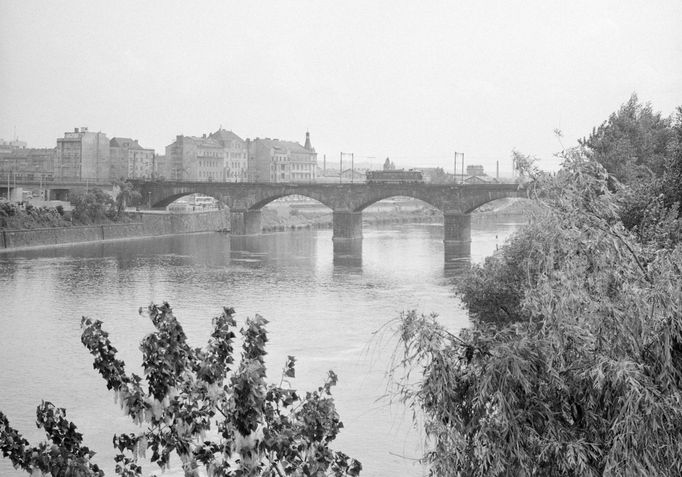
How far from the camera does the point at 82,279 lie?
151 feet

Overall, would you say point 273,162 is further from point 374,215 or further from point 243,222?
point 243,222

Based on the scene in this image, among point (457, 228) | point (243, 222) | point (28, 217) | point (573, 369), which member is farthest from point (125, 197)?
point (573, 369)

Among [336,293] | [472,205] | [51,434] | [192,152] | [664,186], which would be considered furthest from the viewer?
[192,152]

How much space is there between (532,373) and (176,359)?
3.57 metres

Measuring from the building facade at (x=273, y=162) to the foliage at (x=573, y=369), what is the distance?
4658 inches

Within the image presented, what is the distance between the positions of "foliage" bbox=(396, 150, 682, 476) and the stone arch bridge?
203 ft

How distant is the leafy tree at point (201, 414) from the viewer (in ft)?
25.6

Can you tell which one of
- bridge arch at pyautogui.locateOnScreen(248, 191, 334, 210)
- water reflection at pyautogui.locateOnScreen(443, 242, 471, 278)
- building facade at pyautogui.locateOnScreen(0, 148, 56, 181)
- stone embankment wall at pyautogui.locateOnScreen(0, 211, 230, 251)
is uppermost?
building facade at pyautogui.locateOnScreen(0, 148, 56, 181)

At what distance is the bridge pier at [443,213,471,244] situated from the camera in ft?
236

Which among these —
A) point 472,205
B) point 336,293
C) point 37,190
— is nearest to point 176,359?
point 336,293

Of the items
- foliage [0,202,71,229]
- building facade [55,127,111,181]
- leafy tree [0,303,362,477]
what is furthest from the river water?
building facade [55,127,111,181]

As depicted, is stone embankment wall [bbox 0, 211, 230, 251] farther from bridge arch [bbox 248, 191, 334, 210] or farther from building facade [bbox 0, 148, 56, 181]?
building facade [bbox 0, 148, 56, 181]

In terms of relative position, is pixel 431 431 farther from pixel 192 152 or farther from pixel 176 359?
pixel 192 152

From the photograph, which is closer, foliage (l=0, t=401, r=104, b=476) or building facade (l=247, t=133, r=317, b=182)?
foliage (l=0, t=401, r=104, b=476)
